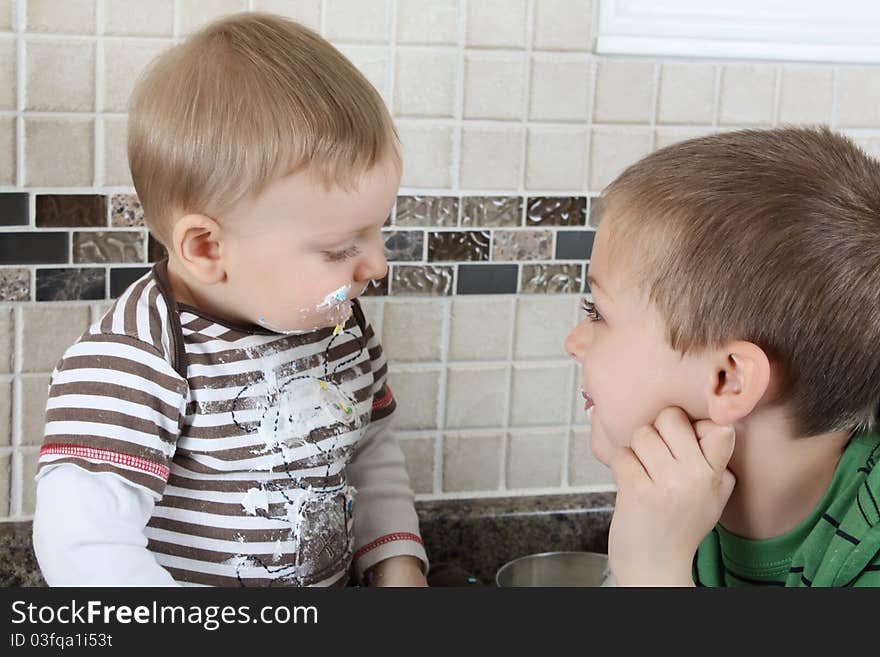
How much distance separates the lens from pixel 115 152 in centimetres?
149

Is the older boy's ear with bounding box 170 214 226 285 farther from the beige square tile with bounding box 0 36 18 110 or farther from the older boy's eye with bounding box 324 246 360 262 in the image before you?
Result: the beige square tile with bounding box 0 36 18 110

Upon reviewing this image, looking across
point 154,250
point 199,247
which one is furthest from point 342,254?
point 154,250

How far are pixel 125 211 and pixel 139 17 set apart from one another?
0.25m

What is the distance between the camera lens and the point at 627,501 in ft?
4.05

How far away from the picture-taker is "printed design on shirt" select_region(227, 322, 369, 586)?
4.41 feet

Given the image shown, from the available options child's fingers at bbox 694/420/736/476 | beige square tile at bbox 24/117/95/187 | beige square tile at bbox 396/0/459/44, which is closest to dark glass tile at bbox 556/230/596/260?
beige square tile at bbox 396/0/459/44

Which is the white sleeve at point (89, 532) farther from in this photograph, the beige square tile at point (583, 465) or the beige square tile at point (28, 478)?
the beige square tile at point (583, 465)

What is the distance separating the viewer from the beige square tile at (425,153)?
161 cm

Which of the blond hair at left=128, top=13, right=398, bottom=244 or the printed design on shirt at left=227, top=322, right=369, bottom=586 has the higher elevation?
the blond hair at left=128, top=13, right=398, bottom=244

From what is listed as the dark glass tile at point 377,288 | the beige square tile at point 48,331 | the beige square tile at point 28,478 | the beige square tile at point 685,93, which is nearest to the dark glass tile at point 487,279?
the dark glass tile at point 377,288

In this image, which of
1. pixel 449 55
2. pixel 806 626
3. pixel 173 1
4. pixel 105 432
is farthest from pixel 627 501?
pixel 173 1

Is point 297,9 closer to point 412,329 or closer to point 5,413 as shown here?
point 412,329

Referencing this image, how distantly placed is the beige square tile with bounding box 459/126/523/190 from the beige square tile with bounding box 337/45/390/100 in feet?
0.44

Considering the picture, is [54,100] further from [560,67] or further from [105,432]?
[560,67]
